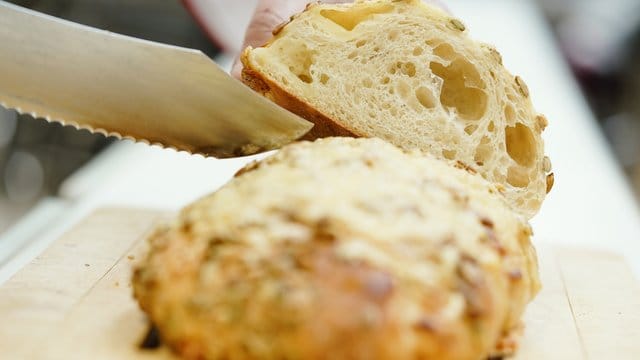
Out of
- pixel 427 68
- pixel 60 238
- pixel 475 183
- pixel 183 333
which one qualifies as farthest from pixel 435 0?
pixel 183 333

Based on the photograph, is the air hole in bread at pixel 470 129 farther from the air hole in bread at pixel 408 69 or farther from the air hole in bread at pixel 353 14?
the air hole in bread at pixel 353 14

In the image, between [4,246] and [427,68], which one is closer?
[427,68]

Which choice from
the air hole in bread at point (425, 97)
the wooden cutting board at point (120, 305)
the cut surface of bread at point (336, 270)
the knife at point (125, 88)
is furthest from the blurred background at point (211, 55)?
the cut surface of bread at point (336, 270)

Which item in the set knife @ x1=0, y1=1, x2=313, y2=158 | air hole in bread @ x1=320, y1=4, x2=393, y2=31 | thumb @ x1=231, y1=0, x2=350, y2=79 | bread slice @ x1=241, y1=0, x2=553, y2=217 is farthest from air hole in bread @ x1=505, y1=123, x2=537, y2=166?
thumb @ x1=231, y1=0, x2=350, y2=79

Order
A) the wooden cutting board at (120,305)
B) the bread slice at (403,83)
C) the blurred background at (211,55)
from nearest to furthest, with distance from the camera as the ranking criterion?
the wooden cutting board at (120,305)
the bread slice at (403,83)
the blurred background at (211,55)

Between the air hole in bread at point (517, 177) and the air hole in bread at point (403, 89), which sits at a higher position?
the air hole in bread at point (403, 89)

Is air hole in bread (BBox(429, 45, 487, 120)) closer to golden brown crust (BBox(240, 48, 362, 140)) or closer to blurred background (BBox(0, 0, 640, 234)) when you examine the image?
golden brown crust (BBox(240, 48, 362, 140))

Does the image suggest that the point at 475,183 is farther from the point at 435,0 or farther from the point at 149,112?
the point at 435,0
